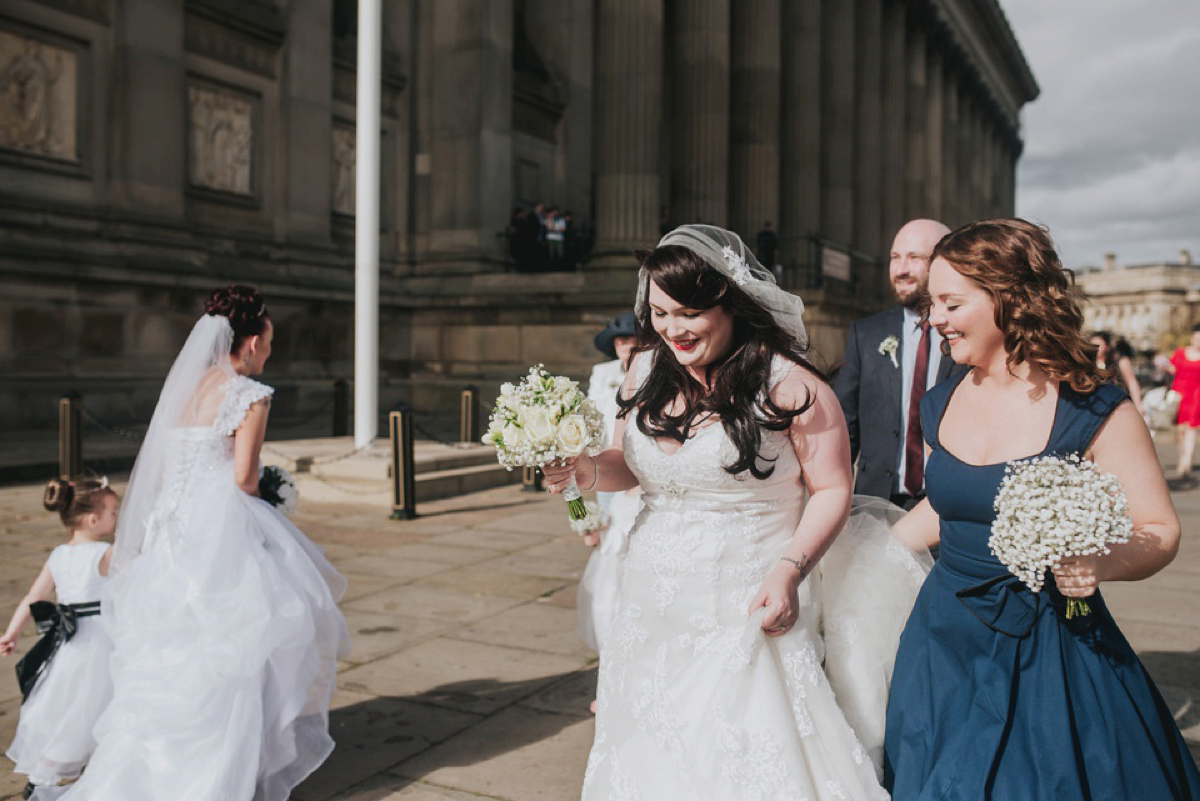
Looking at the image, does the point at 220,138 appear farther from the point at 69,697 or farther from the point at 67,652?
the point at 69,697

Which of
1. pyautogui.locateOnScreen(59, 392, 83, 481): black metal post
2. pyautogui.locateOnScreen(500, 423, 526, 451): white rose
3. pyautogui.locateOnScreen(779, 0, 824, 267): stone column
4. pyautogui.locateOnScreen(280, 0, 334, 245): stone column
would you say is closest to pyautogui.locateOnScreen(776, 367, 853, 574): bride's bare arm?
pyautogui.locateOnScreen(500, 423, 526, 451): white rose

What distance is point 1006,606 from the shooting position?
2529 millimetres

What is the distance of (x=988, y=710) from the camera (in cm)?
248

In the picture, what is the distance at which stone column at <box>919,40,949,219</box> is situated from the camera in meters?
43.3

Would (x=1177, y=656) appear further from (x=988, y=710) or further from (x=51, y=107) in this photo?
(x=51, y=107)

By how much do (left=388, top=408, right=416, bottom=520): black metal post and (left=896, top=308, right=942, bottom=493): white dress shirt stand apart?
6.57m

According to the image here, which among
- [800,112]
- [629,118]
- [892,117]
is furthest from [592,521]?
[892,117]

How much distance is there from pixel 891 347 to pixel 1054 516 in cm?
239

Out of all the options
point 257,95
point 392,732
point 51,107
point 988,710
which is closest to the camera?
point 988,710

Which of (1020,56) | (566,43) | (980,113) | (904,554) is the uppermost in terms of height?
(1020,56)

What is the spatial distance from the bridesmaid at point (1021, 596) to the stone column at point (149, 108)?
1592 centimetres

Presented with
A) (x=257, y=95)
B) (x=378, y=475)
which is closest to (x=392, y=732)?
(x=378, y=475)

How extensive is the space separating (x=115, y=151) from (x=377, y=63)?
637 centimetres

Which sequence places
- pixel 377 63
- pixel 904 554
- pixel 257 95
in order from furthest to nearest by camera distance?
pixel 257 95 < pixel 377 63 < pixel 904 554
